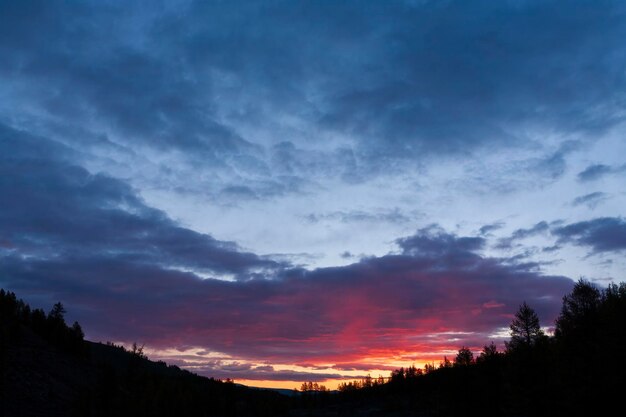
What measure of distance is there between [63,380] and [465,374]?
74.5m

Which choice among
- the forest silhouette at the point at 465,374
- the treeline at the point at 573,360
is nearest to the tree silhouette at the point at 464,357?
the forest silhouette at the point at 465,374

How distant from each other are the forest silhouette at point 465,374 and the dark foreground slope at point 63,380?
208 mm

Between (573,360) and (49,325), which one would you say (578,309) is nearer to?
(573,360)

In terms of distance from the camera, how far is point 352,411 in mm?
171875

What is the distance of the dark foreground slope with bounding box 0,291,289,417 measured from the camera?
69.8 metres

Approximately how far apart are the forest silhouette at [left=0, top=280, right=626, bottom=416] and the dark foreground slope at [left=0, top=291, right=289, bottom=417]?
21cm

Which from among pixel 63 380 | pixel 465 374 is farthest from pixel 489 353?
pixel 63 380

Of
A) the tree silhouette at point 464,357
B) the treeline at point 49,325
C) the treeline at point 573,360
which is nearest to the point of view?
the treeline at point 573,360

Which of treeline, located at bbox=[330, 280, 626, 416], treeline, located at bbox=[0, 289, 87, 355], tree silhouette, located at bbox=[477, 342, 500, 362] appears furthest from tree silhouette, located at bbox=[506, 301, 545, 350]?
treeline, located at bbox=[0, 289, 87, 355]

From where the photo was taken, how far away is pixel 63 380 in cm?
9619

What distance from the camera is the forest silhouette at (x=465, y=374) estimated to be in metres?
45.6

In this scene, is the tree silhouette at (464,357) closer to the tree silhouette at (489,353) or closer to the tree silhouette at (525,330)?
the tree silhouette at (489,353)

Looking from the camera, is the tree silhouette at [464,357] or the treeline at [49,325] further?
the treeline at [49,325]

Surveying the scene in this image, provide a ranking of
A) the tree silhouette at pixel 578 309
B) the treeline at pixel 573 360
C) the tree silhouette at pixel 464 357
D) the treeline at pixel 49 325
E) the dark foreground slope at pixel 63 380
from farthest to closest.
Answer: the treeline at pixel 49 325
the tree silhouette at pixel 464 357
the dark foreground slope at pixel 63 380
the tree silhouette at pixel 578 309
the treeline at pixel 573 360
